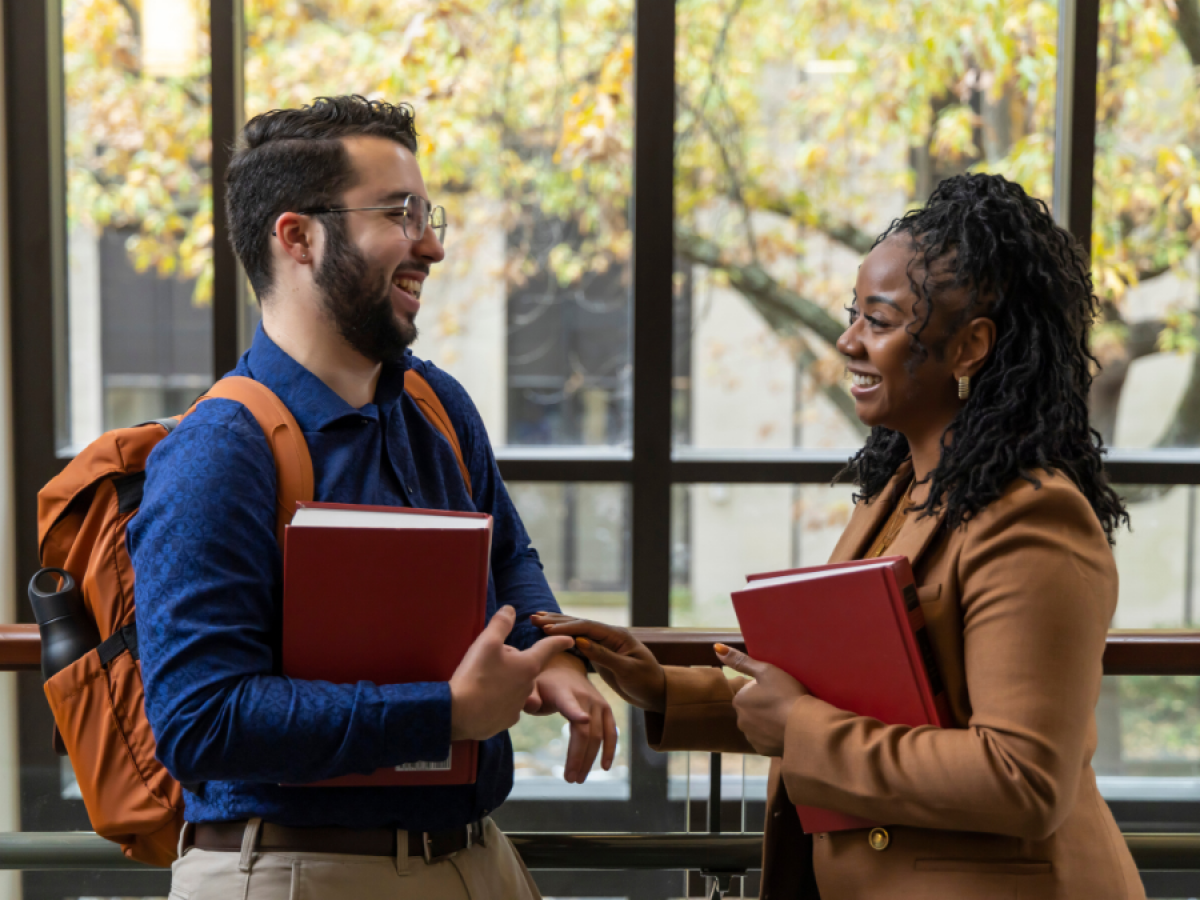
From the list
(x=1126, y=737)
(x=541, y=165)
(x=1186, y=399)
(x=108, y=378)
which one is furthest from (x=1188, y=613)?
(x=108, y=378)

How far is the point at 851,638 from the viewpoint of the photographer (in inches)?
46.3

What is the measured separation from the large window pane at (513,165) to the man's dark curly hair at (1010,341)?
8.92 ft

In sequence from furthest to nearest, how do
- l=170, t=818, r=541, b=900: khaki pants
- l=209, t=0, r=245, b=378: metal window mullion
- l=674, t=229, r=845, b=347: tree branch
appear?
l=674, t=229, r=845, b=347: tree branch
l=209, t=0, r=245, b=378: metal window mullion
l=170, t=818, r=541, b=900: khaki pants

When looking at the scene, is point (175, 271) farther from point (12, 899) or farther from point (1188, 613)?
point (1188, 613)

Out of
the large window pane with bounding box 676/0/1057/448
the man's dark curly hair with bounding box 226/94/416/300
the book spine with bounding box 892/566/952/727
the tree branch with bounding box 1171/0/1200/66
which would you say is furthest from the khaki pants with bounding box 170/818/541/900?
the tree branch with bounding box 1171/0/1200/66

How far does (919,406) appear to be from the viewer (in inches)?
50.9

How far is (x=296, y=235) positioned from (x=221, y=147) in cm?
249

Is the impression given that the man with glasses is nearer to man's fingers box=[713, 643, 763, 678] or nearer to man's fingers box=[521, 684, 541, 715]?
man's fingers box=[521, 684, 541, 715]

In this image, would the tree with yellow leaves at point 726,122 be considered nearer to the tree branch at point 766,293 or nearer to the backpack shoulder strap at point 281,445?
the tree branch at point 766,293

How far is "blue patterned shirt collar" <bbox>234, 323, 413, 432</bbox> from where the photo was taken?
3.94ft

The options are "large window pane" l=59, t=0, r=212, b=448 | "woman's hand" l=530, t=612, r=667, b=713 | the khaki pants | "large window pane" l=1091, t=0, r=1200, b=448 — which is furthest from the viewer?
"large window pane" l=1091, t=0, r=1200, b=448

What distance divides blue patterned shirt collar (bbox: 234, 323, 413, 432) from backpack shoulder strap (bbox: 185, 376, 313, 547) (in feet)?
0.09

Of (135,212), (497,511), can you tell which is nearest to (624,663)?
(497,511)

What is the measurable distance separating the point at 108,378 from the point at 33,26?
4.10 ft
